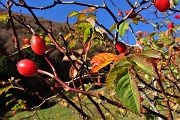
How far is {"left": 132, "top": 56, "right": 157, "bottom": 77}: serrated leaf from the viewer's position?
77 centimetres

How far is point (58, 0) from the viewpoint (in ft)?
4.28

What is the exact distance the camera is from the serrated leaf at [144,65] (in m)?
0.77

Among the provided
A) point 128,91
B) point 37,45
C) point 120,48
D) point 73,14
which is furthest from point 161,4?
point 128,91

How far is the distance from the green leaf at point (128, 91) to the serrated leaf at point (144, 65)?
0.11ft

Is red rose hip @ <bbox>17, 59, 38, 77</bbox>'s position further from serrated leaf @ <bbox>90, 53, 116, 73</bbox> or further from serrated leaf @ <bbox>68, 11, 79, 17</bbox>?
serrated leaf @ <bbox>68, 11, 79, 17</bbox>

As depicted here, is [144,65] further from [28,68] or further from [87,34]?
[87,34]

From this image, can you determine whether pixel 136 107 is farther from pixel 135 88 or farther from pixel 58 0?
pixel 58 0

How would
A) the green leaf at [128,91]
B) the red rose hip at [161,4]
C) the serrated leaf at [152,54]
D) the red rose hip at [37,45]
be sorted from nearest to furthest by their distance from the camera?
1. the green leaf at [128,91]
2. the serrated leaf at [152,54]
3. the red rose hip at [37,45]
4. the red rose hip at [161,4]

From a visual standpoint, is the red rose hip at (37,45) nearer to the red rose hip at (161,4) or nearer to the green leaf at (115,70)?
the green leaf at (115,70)

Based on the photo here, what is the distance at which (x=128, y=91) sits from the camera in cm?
78

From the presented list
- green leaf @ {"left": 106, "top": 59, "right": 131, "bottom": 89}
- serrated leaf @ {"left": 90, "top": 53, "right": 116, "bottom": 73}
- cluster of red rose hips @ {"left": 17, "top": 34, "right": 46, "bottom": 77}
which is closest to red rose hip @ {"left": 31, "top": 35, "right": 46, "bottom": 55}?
cluster of red rose hips @ {"left": 17, "top": 34, "right": 46, "bottom": 77}

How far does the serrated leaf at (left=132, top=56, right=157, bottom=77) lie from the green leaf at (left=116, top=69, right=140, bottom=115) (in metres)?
0.03

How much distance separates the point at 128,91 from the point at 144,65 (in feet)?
0.24

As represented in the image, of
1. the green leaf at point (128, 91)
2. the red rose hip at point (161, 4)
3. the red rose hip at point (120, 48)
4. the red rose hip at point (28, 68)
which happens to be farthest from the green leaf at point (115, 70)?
the red rose hip at point (161, 4)
